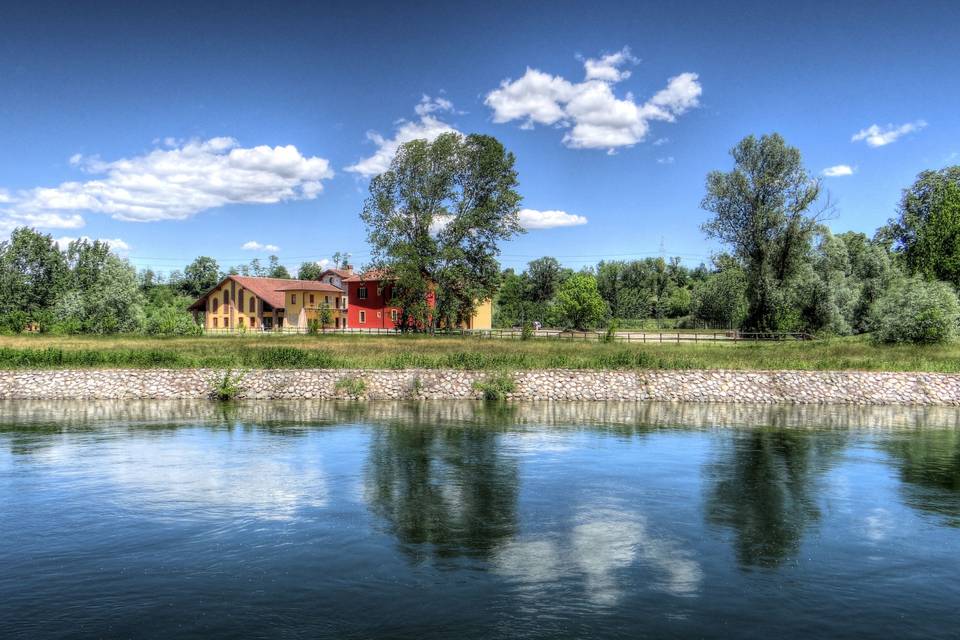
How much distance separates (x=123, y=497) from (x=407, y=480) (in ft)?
22.9

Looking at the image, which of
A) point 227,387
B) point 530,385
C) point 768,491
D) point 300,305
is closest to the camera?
point 768,491

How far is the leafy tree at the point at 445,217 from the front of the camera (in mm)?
68688

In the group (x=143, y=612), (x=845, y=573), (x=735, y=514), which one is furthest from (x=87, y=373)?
(x=845, y=573)

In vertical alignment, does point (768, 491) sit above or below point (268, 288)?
below

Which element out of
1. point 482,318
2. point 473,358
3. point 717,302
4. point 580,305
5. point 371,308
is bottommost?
point 473,358

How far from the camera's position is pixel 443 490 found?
A: 55.9 ft

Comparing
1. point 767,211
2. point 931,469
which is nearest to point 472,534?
point 931,469

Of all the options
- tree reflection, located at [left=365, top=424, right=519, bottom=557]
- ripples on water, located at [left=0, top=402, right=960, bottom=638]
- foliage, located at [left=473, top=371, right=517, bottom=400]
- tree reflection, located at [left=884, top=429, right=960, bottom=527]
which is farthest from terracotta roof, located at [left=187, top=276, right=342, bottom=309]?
tree reflection, located at [left=884, top=429, right=960, bottom=527]

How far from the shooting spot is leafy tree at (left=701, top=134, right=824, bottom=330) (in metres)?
63.8

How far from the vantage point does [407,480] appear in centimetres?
1805

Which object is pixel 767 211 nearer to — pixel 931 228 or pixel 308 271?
pixel 931 228

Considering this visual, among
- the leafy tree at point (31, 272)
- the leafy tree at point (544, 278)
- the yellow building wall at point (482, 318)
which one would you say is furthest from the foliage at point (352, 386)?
the leafy tree at point (544, 278)

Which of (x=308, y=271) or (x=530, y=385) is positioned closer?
(x=530, y=385)

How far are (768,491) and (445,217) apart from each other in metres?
56.6
